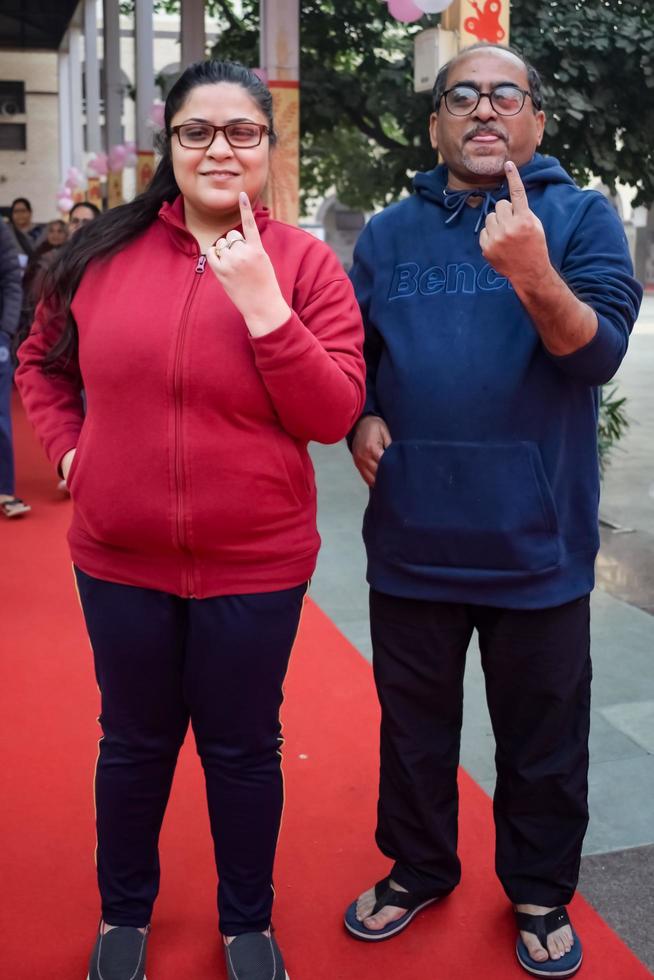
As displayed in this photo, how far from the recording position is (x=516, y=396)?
1.96m

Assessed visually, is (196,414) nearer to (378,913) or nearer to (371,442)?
(371,442)

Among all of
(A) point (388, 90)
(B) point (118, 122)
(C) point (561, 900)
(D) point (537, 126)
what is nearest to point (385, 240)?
(D) point (537, 126)

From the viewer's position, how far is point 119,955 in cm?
208

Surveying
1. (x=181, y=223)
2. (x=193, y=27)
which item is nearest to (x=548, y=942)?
(x=181, y=223)

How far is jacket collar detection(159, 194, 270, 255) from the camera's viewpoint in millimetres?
1902

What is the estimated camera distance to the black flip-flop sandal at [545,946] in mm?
2129

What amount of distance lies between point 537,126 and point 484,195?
173 mm

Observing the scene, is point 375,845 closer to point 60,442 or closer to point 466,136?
point 60,442

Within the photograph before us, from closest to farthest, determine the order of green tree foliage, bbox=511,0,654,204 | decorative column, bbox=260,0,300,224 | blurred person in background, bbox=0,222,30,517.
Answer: blurred person in background, bbox=0,222,30,517 < green tree foliage, bbox=511,0,654,204 < decorative column, bbox=260,0,300,224

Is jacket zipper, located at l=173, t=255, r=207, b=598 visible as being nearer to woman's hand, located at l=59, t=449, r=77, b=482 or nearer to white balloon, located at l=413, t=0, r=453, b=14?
woman's hand, located at l=59, t=449, r=77, b=482

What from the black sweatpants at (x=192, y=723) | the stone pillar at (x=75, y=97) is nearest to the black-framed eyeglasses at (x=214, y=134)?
the black sweatpants at (x=192, y=723)

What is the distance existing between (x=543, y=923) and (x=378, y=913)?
0.34 meters

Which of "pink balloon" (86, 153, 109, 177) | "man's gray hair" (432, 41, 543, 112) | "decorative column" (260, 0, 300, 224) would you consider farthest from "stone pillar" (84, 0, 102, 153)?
"man's gray hair" (432, 41, 543, 112)

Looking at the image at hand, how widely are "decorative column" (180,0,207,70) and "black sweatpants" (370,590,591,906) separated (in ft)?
25.5
